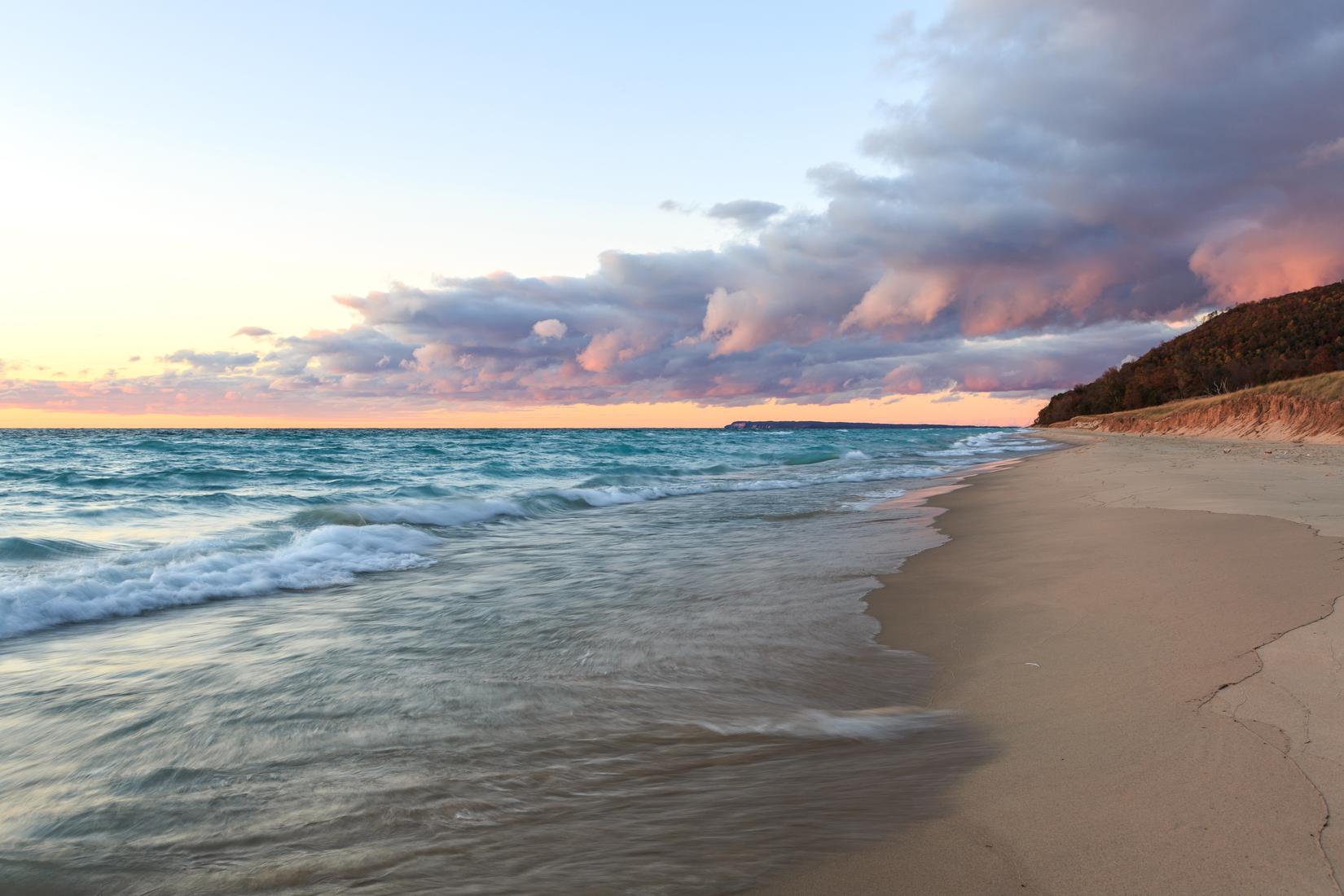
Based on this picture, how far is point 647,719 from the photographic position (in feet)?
12.2

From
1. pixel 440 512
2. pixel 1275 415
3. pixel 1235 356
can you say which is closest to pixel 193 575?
pixel 440 512

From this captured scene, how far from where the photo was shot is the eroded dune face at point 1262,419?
1005 inches

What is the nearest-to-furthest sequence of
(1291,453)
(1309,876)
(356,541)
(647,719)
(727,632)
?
(1309,876) < (647,719) < (727,632) < (356,541) < (1291,453)

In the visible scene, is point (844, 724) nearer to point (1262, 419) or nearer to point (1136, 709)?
point (1136, 709)

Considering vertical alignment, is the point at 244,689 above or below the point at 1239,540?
below

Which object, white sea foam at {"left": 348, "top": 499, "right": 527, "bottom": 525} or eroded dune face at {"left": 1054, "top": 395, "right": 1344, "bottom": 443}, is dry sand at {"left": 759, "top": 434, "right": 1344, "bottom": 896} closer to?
white sea foam at {"left": 348, "top": 499, "right": 527, "bottom": 525}

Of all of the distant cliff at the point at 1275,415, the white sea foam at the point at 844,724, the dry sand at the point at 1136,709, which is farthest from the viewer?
the distant cliff at the point at 1275,415

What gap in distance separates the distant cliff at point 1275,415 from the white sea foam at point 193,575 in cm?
3048

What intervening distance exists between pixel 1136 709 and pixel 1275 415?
1424 inches

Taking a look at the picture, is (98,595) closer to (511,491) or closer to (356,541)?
(356,541)

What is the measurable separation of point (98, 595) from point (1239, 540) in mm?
11241

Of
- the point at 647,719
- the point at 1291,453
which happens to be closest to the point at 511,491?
the point at 647,719

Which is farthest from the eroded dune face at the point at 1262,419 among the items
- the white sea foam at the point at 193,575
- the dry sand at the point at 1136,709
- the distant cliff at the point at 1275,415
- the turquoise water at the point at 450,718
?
the white sea foam at the point at 193,575

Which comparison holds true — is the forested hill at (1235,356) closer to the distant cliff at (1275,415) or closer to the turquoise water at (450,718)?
the distant cliff at (1275,415)
